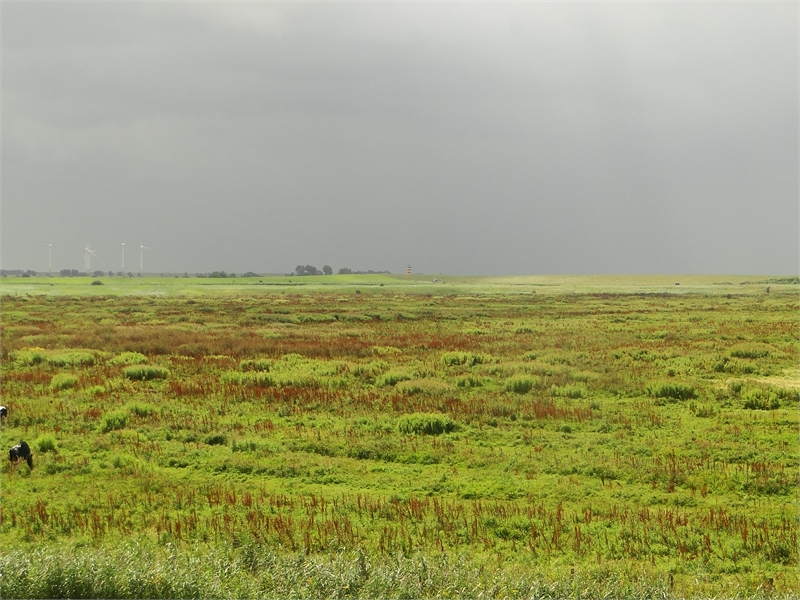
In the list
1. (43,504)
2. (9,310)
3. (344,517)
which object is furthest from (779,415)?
(9,310)

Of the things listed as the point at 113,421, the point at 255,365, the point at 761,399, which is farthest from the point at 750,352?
the point at 113,421

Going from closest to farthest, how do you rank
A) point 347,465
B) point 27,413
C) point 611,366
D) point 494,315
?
point 347,465 < point 27,413 < point 611,366 < point 494,315

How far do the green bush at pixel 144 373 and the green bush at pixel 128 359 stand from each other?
324cm

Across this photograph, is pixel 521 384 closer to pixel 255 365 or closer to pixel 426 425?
pixel 426 425

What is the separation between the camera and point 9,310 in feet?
188

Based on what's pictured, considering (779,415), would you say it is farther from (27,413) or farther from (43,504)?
(27,413)

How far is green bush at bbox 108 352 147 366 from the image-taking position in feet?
89.1

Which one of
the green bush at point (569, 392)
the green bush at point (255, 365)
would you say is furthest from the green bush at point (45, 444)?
the green bush at point (569, 392)

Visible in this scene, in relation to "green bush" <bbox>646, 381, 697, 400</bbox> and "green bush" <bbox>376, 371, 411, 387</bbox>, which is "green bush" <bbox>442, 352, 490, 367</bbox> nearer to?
"green bush" <bbox>376, 371, 411, 387</bbox>

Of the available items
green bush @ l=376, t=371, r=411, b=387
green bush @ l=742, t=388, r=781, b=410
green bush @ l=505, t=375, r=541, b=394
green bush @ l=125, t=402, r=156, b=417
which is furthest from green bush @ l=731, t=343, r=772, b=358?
green bush @ l=125, t=402, r=156, b=417

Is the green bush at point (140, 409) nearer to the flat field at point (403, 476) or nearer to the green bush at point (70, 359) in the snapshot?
the flat field at point (403, 476)

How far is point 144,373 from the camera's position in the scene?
77.8ft

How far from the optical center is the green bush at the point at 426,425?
16016 mm

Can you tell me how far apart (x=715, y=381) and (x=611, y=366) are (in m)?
4.21
